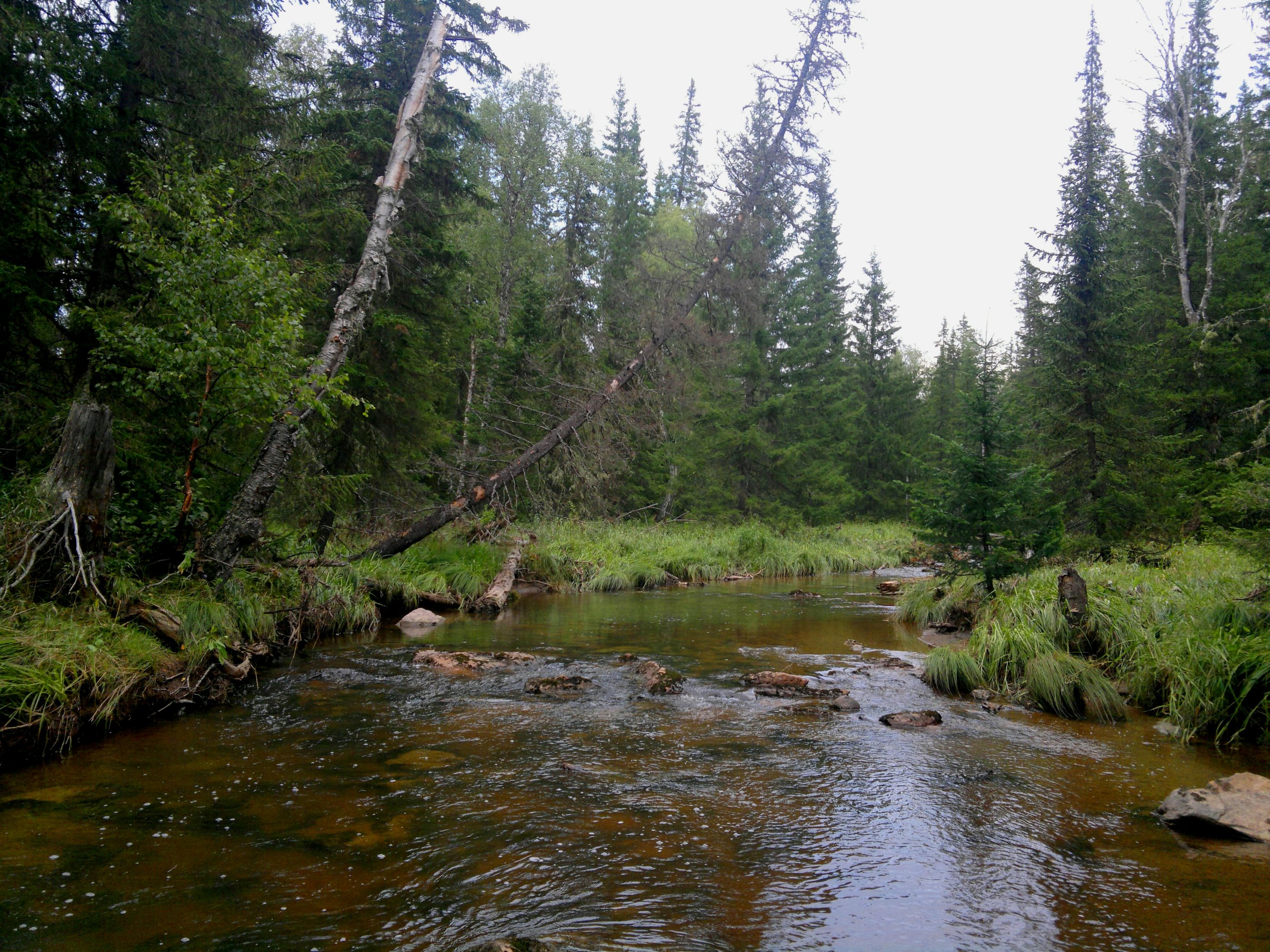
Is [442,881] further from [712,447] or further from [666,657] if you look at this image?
[712,447]

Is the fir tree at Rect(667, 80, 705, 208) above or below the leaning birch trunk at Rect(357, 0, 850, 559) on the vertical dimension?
above

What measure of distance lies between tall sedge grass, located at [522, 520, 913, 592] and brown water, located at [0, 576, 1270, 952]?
10189 millimetres

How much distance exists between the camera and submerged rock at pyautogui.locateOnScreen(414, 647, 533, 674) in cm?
816

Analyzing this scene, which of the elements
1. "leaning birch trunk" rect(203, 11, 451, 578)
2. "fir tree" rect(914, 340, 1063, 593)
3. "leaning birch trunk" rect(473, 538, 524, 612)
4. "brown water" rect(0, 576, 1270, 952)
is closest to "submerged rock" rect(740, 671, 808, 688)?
"brown water" rect(0, 576, 1270, 952)

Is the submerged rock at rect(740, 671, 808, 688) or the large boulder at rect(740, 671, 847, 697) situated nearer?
the large boulder at rect(740, 671, 847, 697)

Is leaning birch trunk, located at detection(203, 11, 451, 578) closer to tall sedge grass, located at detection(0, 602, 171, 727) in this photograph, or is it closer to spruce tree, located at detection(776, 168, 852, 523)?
tall sedge grass, located at detection(0, 602, 171, 727)

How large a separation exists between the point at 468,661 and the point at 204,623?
2873 millimetres

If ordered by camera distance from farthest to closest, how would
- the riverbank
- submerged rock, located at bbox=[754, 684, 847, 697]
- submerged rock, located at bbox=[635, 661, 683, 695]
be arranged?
submerged rock, located at bbox=[635, 661, 683, 695]
submerged rock, located at bbox=[754, 684, 847, 697]
the riverbank

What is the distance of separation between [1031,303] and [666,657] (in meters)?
14.7

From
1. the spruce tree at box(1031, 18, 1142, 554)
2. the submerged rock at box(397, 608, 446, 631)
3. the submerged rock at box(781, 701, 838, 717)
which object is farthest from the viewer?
the spruce tree at box(1031, 18, 1142, 554)

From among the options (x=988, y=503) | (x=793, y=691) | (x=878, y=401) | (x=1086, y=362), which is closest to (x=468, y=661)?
(x=793, y=691)

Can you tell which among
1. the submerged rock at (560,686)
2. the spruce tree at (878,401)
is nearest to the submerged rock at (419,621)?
the submerged rock at (560,686)

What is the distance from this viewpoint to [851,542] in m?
26.8

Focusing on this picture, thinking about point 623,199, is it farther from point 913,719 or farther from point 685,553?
point 913,719
